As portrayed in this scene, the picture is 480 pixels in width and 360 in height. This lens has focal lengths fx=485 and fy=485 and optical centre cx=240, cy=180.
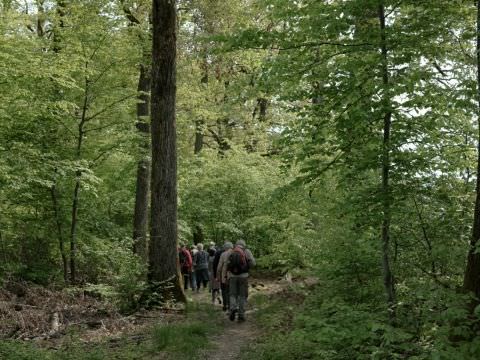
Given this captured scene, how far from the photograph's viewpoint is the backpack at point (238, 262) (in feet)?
34.7

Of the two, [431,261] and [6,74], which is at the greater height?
[6,74]

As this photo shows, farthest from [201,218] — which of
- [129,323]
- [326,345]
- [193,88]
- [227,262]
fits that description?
[326,345]

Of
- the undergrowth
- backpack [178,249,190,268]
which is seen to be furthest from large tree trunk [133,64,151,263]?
the undergrowth

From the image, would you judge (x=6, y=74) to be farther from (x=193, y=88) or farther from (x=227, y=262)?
(x=193, y=88)

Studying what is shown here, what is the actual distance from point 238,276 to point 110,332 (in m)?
3.10

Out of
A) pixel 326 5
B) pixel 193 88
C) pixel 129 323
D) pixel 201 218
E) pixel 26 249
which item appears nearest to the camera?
pixel 326 5

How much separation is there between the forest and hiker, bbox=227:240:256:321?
517 mm

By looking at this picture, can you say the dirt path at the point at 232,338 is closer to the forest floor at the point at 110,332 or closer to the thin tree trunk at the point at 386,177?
the forest floor at the point at 110,332

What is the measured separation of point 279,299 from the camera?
42.4 ft

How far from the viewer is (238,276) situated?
420 inches

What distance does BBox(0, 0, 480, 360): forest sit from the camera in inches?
232

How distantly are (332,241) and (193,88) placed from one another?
13424mm

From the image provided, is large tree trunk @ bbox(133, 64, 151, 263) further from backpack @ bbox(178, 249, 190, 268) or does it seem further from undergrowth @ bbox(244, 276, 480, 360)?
undergrowth @ bbox(244, 276, 480, 360)

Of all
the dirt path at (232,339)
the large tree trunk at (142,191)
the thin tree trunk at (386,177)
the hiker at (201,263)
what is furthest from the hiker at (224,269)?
the thin tree trunk at (386,177)
